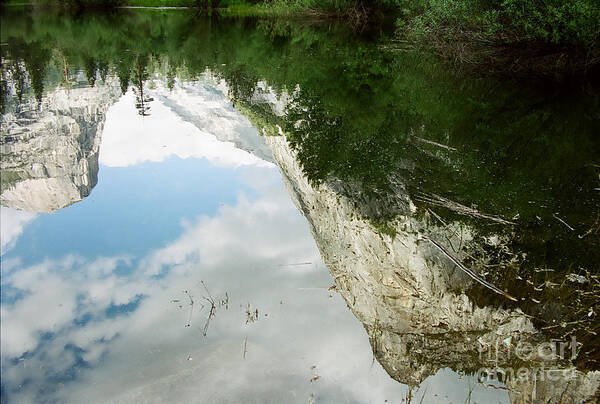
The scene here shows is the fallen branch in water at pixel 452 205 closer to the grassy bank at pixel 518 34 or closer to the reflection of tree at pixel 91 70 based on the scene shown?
the grassy bank at pixel 518 34

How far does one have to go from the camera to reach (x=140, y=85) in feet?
53.5

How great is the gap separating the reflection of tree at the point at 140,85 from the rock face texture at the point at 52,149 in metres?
0.81

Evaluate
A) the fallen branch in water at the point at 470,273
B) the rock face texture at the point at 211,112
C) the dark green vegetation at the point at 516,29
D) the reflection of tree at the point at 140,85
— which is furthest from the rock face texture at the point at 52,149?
the dark green vegetation at the point at 516,29

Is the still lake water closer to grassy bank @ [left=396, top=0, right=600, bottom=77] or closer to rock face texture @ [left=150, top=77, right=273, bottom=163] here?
rock face texture @ [left=150, top=77, right=273, bottom=163]

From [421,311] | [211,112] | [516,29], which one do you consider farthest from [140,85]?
[421,311]

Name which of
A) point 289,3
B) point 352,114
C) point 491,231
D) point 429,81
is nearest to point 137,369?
point 491,231

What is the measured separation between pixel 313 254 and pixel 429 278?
160 centimetres

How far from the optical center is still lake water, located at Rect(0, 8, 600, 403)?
4.20m

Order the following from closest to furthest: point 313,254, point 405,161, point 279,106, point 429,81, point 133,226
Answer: point 313,254, point 133,226, point 405,161, point 279,106, point 429,81

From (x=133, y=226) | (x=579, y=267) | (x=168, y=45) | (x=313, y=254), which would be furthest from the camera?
(x=168, y=45)

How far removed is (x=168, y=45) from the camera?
90.7 ft

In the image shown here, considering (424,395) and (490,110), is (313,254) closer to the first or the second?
(424,395)

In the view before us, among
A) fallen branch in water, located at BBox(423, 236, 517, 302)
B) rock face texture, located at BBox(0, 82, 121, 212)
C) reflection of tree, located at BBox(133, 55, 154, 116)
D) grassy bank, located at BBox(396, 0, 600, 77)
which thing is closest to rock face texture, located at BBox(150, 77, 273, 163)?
reflection of tree, located at BBox(133, 55, 154, 116)

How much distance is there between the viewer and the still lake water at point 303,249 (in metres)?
4.20
